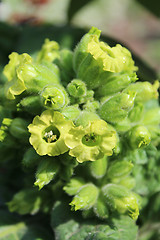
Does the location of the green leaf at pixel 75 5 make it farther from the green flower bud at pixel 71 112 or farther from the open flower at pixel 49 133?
the open flower at pixel 49 133

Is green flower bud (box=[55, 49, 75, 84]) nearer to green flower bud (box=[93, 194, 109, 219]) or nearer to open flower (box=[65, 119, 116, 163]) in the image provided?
open flower (box=[65, 119, 116, 163])

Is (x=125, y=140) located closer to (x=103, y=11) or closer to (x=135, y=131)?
(x=135, y=131)

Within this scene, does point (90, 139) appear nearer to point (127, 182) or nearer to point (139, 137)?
point (139, 137)

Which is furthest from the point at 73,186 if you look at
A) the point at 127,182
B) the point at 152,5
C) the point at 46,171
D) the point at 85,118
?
the point at 152,5

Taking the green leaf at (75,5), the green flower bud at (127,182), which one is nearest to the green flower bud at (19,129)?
the green flower bud at (127,182)

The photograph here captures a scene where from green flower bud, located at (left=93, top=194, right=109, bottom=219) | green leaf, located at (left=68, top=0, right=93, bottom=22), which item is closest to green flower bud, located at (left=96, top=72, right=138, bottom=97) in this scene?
green flower bud, located at (left=93, top=194, right=109, bottom=219)

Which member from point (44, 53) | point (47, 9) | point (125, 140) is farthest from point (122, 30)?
point (125, 140)
